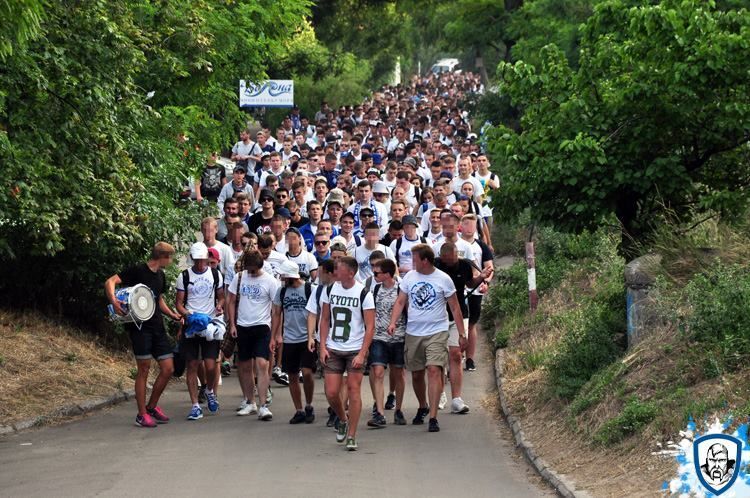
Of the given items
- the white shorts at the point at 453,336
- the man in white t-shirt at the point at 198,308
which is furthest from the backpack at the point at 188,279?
the white shorts at the point at 453,336

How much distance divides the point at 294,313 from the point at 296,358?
482mm

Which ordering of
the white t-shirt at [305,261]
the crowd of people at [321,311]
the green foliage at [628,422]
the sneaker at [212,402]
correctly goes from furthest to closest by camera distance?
the white t-shirt at [305,261]
the sneaker at [212,402]
the crowd of people at [321,311]
the green foliage at [628,422]

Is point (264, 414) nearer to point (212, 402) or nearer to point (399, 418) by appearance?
point (212, 402)

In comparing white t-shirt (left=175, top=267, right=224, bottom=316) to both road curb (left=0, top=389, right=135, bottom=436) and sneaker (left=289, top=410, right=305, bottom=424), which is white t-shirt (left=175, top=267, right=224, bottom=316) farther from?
road curb (left=0, top=389, right=135, bottom=436)

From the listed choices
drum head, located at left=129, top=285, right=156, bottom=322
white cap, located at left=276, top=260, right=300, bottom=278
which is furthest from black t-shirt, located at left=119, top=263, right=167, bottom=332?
white cap, located at left=276, top=260, right=300, bottom=278

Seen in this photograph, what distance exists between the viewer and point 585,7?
99.8 ft

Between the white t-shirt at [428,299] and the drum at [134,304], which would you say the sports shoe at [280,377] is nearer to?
the drum at [134,304]

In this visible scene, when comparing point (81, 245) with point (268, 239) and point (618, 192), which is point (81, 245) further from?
point (618, 192)

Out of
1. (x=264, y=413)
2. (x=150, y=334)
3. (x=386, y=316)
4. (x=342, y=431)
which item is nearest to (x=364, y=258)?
(x=386, y=316)

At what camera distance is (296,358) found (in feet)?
44.9

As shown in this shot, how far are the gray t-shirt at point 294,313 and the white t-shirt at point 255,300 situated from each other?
286 mm

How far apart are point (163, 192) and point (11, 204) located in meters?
4.65

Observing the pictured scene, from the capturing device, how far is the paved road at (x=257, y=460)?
1059 centimetres

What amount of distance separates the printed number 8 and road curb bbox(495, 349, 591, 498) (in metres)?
1.90
